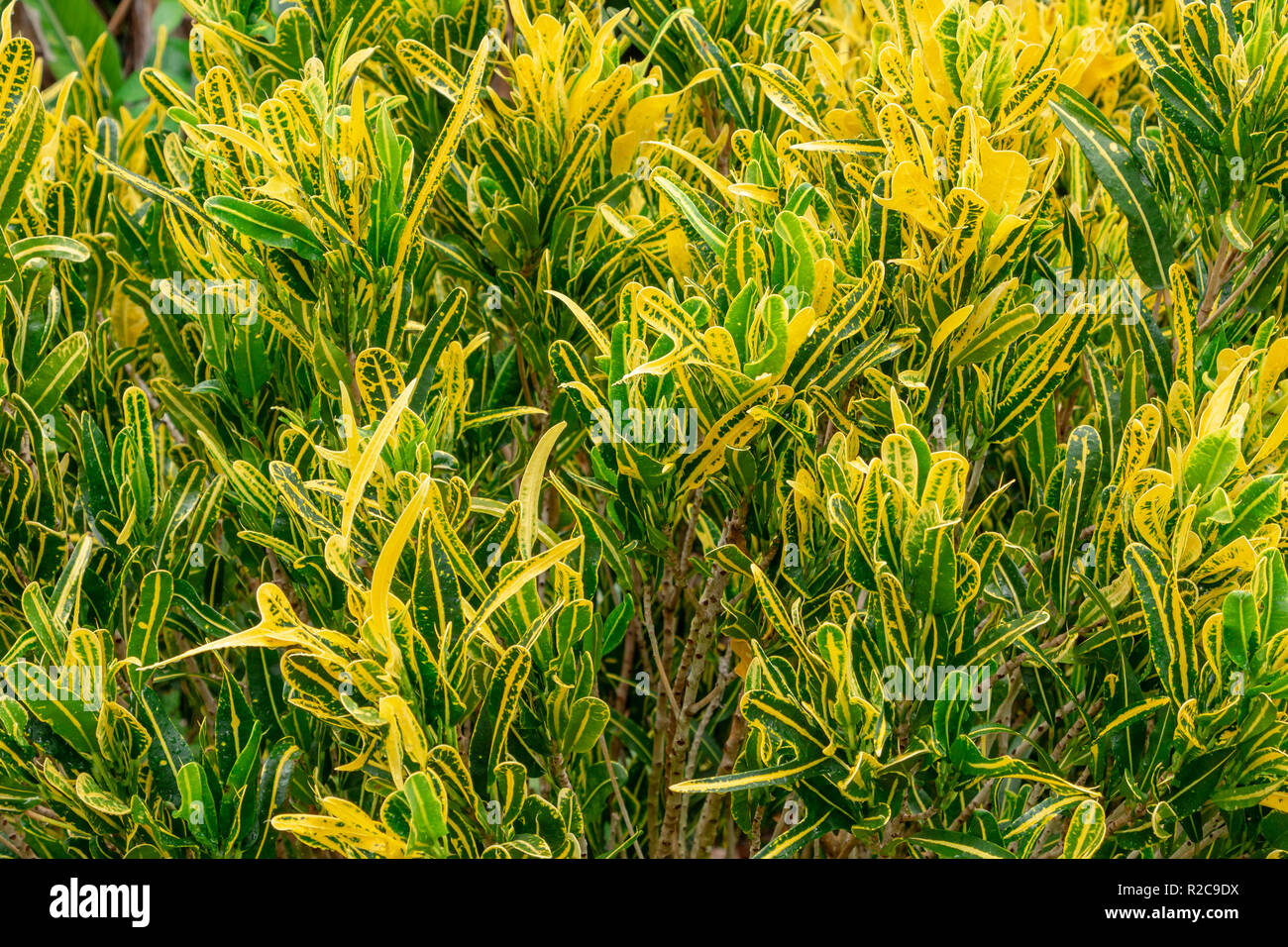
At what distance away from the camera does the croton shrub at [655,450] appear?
1.27 metres

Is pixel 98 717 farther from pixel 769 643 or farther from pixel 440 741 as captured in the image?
pixel 769 643

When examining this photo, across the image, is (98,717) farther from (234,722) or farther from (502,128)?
(502,128)

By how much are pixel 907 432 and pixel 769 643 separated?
49 centimetres

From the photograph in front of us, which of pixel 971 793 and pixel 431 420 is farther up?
pixel 431 420

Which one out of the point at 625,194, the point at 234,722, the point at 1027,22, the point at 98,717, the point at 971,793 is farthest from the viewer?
the point at 1027,22

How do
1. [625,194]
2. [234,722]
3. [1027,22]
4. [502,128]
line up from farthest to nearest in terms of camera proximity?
[1027,22], [625,194], [502,128], [234,722]

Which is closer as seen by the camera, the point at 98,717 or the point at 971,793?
the point at 98,717

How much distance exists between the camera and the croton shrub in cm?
127

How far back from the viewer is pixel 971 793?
5.43ft

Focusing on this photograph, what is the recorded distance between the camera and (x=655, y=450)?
1.39 metres

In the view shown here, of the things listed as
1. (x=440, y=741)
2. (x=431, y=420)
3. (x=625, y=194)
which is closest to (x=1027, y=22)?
(x=625, y=194)
